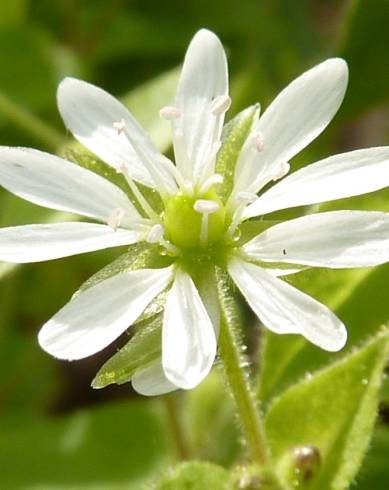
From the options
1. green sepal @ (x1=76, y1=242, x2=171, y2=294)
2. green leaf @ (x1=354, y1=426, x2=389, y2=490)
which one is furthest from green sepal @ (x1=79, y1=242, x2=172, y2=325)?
green leaf @ (x1=354, y1=426, x2=389, y2=490)

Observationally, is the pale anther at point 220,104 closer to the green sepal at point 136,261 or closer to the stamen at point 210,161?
the stamen at point 210,161

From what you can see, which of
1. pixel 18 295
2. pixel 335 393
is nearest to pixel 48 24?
pixel 18 295

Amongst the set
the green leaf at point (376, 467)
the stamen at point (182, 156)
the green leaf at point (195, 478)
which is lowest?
the green leaf at point (195, 478)

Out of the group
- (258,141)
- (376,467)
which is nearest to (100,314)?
(258,141)

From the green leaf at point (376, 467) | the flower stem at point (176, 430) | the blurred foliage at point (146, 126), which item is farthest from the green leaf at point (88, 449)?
the green leaf at point (376, 467)

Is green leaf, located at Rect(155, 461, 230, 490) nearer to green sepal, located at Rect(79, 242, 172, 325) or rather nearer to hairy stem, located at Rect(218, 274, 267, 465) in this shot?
hairy stem, located at Rect(218, 274, 267, 465)
